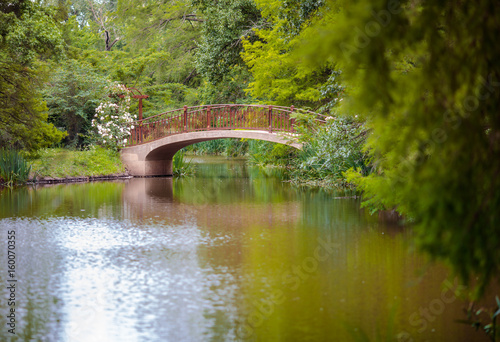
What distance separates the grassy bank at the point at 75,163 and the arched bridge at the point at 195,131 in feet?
2.49

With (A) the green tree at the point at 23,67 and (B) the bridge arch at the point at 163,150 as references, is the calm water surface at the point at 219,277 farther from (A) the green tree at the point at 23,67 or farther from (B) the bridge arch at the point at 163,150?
(B) the bridge arch at the point at 163,150

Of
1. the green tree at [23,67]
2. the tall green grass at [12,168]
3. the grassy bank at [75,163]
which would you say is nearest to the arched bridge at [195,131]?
the grassy bank at [75,163]

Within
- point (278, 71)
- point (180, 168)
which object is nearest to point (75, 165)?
point (180, 168)

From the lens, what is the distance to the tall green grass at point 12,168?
17.2m

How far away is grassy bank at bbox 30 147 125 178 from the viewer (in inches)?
728

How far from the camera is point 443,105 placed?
9.41 ft

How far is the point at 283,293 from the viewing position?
600 cm

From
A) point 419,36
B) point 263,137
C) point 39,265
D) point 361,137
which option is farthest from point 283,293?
point 263,137

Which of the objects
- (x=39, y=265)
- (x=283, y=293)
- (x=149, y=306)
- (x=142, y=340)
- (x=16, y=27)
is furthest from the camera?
(x=16, y=27)

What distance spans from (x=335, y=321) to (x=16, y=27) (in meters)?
12.0

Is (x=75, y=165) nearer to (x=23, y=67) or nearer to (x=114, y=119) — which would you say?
(x=114, y=119)

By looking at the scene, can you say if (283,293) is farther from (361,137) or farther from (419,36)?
(361,137)

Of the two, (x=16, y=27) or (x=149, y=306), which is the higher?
(x=16, y=27)

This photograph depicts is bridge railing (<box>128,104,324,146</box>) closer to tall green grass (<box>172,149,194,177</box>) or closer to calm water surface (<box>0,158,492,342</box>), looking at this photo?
tall green grass (<box>172,149,194,177</box>)
